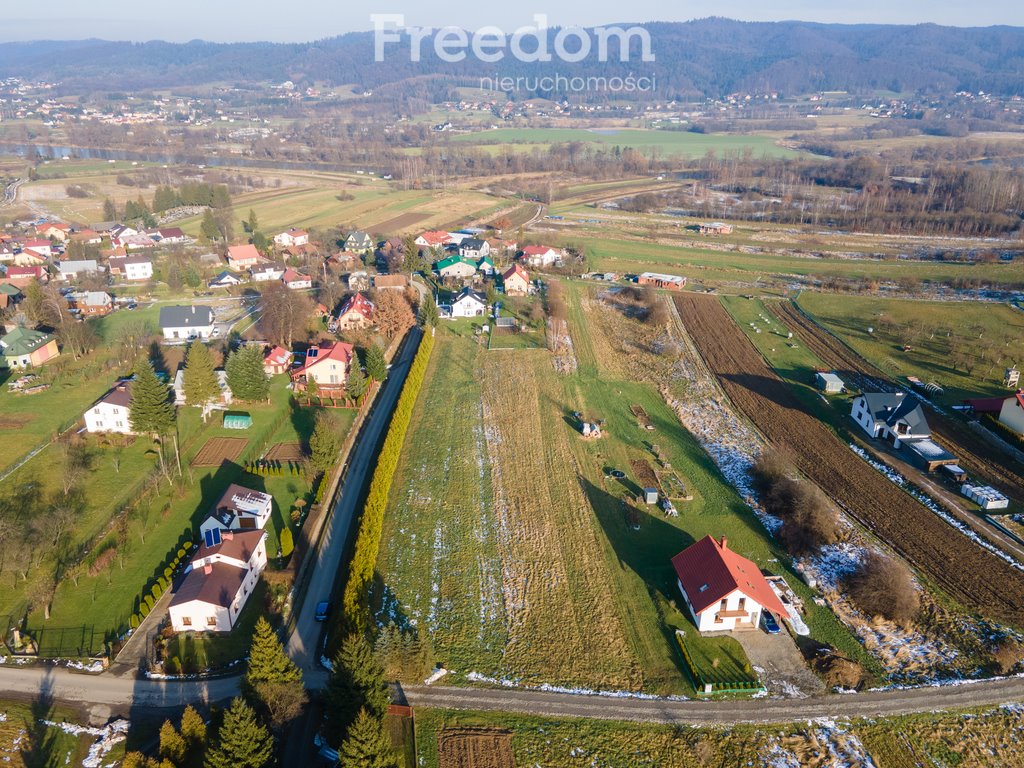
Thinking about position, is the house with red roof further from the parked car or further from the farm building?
the farm building

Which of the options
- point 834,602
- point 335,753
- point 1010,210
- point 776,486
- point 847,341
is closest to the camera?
point 335,753

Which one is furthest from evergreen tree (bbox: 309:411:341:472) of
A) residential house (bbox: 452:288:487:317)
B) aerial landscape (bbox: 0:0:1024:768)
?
residential house (bbox: 452:288:487:317)

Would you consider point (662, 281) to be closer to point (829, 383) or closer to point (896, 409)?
point (829, 383)

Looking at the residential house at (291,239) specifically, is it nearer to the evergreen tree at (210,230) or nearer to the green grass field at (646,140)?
the evergreen tree at (210,230)

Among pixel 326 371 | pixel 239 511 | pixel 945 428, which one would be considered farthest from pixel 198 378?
pixel 945 428

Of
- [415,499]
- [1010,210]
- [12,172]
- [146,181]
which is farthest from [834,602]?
[12,172]

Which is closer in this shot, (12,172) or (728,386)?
(728,386)

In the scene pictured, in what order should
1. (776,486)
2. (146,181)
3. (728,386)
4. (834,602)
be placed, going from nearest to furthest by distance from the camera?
1. (834,602)
2. (776,486)
3. (728,386)
4. (146,181)

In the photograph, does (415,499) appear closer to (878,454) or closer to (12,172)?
(878,454)
